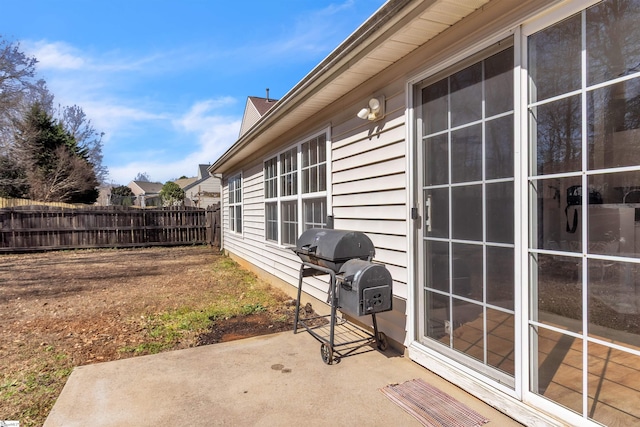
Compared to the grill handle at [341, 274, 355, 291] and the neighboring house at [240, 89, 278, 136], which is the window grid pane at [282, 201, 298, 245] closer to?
the grill handle at [341, 274, 355, 291]

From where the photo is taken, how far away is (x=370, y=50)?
9.46 ft

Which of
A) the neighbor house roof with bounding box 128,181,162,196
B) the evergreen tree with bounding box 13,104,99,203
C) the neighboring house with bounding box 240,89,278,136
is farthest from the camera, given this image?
the neighbor house roof with bounding box 128,181,162,196

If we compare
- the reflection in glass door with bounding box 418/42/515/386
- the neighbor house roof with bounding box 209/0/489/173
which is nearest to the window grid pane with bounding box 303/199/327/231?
the neighbor house roof with bounding box 209/0/489/173

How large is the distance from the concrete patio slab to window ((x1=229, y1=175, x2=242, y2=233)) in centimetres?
621

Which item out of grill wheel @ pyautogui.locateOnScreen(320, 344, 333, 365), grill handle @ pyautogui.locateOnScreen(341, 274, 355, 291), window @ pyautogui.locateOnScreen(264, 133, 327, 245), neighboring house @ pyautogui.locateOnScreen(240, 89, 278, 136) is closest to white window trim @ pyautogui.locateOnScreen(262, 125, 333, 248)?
window @ pyautogui.locateOnScreen(264, 133, 327, 245)

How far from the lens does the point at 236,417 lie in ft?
7.21

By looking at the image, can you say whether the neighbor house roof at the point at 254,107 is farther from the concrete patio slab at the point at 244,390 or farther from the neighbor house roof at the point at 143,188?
the neighbor house roof at the point at 143,188

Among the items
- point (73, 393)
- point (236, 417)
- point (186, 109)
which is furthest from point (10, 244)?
point (236, 417)

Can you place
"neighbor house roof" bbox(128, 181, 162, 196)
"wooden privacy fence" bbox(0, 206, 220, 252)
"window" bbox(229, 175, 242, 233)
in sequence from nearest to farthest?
"window" bbox(229, 175, 242, 233), "wooden privacy fence" bbox(0, 206, 220, 252), "neighbor house roof" bbox(128, 181, 162, 196)

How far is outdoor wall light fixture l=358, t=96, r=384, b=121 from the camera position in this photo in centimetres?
329

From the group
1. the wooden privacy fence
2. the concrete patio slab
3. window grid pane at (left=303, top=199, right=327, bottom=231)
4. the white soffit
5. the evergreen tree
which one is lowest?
the concrete patio slab

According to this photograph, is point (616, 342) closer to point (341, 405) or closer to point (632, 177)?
point (632, 177)

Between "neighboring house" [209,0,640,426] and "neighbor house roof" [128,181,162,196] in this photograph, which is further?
"neighbor house roof" [128,181,162,196]

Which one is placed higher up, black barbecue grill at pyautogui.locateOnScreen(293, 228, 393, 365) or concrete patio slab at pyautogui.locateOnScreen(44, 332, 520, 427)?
black barbecue grill at pyautogui.locateOnScreen(293, 228, 393, 365)
